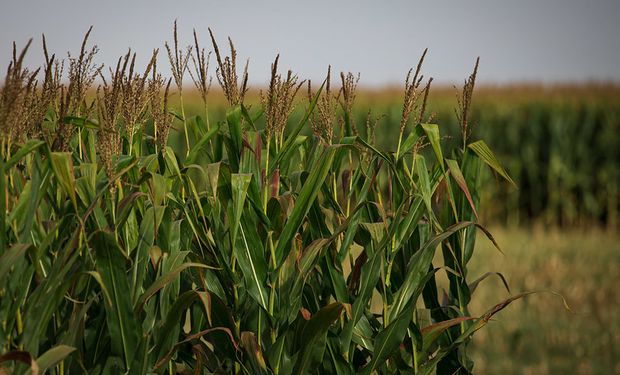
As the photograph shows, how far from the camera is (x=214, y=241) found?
2537mm

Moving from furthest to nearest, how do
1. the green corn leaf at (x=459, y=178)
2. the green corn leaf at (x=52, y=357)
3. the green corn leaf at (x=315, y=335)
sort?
the green corn leaf at (x=459, y=178)
the green corn leaf at (x=315, y=335)
the green corn leaf at (x=52, y=357)

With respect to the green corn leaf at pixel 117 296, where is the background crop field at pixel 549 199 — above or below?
below

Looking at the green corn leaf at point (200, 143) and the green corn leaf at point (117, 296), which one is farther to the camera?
the green corn leaf at point (200, 143)

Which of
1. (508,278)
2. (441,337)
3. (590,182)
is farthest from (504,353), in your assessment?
(590,182)

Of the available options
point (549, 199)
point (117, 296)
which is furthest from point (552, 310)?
point (549, 199)

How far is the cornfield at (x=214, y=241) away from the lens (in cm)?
227

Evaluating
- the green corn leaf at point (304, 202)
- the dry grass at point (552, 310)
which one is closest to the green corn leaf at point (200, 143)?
the green corn leaf at point (304, 202)

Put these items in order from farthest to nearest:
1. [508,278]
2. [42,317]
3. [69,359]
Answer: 1. [508,278]
2. [69,359]
3. [42,317]

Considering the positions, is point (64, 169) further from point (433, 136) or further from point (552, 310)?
point (552, 310)

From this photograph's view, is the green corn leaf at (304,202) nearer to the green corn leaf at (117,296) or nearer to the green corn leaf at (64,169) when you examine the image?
the green corn leaf at (117,296)

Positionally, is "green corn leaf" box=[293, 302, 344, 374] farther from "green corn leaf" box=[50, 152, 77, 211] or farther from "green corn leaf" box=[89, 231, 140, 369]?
"green corn leaf" box=[50, 152, 77, 211]

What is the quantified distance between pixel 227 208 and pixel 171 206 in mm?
205

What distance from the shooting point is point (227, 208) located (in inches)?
97.3

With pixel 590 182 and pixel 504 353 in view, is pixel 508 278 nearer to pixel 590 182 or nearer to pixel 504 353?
pixel 504 353
